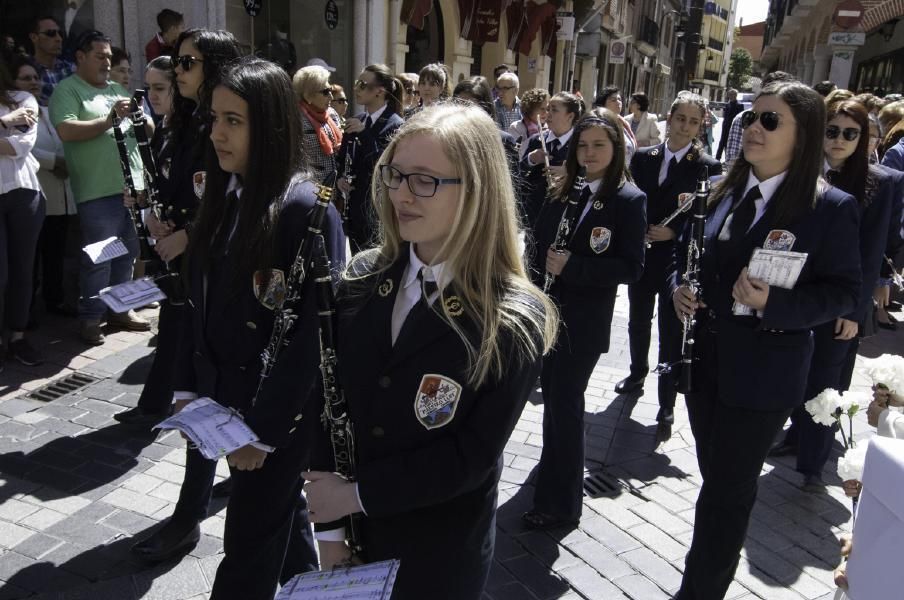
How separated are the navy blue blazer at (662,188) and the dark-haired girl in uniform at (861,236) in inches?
40.6

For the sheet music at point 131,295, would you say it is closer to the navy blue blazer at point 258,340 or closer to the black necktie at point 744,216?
the navy blue blazer at point 258,340

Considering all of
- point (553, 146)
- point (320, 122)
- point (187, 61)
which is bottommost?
point (553, 146)

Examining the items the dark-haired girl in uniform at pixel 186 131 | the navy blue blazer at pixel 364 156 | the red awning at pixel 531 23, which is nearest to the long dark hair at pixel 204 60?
the dark-haired girl in uniform at pixel 186 131

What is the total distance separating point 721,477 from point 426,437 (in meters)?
1.58

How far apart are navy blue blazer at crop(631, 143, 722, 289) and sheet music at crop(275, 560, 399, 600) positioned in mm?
4062

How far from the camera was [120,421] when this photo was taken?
472cm

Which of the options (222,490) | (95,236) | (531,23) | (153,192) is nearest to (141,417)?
(222,490)

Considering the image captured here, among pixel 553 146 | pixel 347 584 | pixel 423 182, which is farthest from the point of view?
pixel 553 146

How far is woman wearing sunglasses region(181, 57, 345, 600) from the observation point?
245 cm

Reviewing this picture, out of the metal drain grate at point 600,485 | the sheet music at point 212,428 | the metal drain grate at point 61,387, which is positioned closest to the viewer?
the sheet music at point 212,428

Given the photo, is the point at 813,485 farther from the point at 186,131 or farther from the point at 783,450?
the point at 186,131

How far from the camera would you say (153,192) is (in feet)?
12.0

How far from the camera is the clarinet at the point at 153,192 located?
350 cm

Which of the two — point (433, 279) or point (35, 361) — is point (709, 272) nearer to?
point (433, 279)
